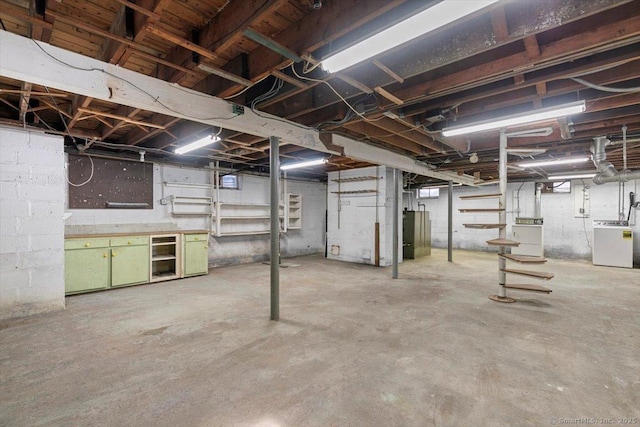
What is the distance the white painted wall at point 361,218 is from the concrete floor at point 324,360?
8.56ft

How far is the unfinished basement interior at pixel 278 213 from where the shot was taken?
188 cm

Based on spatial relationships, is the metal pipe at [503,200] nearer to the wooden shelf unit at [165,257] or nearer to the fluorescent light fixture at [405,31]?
the fluorescent light fixture at [405,31]

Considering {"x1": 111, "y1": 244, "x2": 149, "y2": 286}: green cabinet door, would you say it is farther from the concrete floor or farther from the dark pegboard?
the dark pegboard

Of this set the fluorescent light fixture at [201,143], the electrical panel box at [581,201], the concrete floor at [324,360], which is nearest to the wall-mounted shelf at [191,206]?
the fluorescent light fixture at [201,143]

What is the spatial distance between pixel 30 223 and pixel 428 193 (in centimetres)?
1075

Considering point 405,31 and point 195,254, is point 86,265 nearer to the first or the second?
point 195,254

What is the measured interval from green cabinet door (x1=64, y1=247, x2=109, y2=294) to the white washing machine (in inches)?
416

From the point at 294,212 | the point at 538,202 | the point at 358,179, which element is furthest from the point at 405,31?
the point at 538,202

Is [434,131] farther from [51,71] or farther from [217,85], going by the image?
[51,71]

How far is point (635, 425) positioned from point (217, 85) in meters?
4.06

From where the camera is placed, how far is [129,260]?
4824mm

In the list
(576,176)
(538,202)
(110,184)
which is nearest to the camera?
(110,184)

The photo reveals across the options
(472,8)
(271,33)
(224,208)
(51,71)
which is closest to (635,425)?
(472,8)

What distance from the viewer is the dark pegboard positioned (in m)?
4.98
